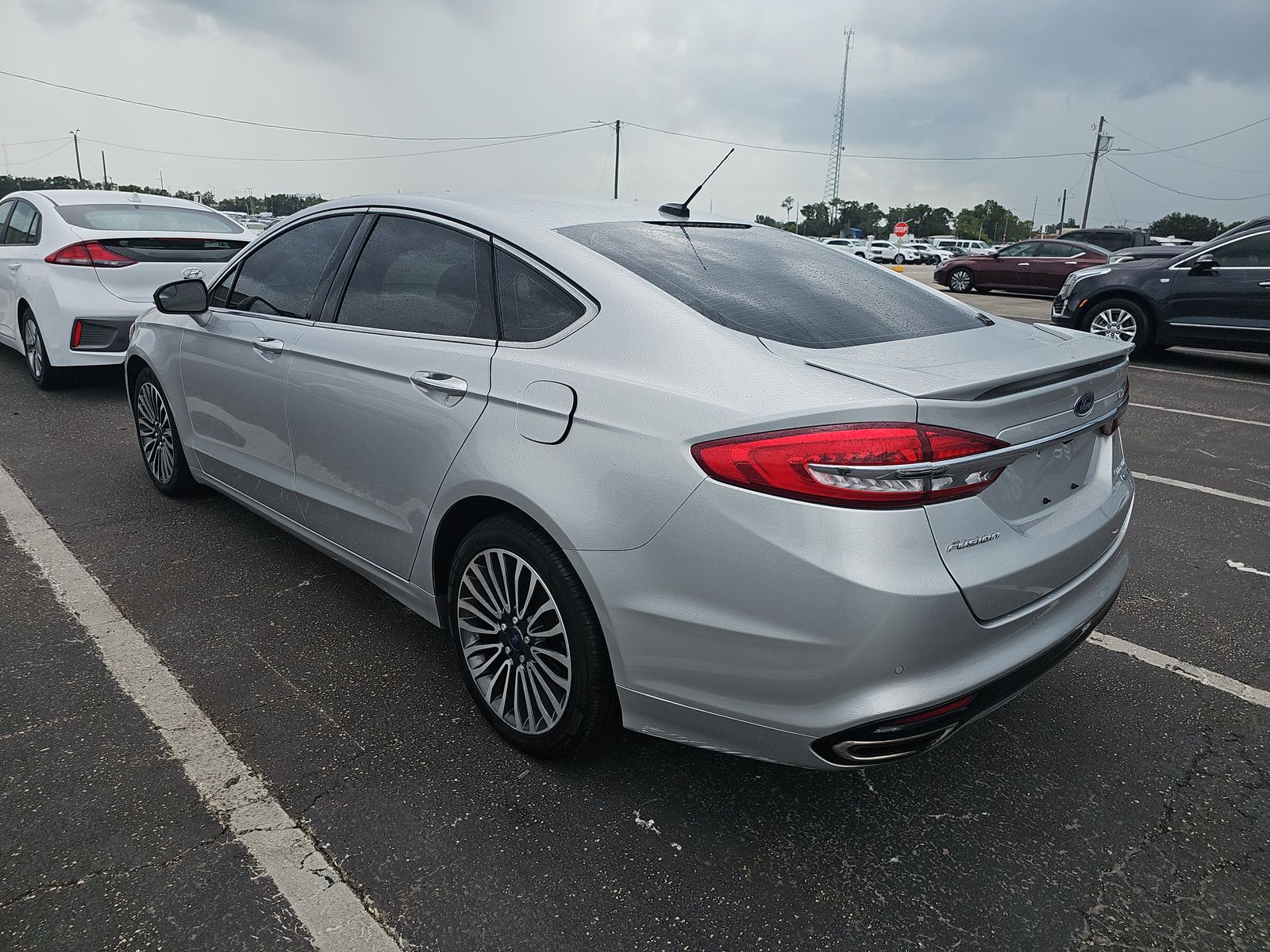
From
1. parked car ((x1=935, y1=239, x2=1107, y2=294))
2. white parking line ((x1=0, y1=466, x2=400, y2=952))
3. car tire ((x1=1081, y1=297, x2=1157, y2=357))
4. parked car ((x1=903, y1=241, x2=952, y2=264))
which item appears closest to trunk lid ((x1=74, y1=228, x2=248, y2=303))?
white parking line ((x1=0, y1=466, x2=400, y2=952))

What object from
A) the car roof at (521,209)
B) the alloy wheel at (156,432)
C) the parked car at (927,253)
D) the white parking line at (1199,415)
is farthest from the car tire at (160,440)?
the parked car at (927,253)

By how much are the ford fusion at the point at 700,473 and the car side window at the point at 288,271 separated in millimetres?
109

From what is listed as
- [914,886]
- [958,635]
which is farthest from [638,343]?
[914,886]

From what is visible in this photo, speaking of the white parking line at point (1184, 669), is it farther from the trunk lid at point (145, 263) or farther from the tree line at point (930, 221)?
the tree line at point (930, 221)

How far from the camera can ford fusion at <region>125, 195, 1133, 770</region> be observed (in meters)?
1.88

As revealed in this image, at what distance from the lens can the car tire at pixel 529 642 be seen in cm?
228

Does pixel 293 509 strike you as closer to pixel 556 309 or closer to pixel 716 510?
pixel 556 309

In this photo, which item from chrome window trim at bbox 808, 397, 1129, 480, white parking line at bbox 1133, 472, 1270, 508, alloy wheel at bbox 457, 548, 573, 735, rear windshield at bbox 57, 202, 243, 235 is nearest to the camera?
chrome window trim at bbox 808, 397, 1129, 480

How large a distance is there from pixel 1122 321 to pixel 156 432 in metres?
9.95

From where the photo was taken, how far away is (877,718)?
1895mm

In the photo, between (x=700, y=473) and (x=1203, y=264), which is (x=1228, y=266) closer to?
(x=1203, y=264)

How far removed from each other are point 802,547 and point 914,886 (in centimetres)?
94

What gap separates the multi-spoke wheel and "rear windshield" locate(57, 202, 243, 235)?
30.0ft

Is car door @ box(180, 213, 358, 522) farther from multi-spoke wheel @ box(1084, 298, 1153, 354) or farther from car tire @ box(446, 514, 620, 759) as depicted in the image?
multi-spoke wheel @ box(1084, 298, 1153, 354)
